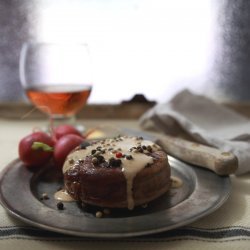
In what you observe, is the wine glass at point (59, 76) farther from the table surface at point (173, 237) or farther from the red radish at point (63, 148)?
the table surface at point (173, 237)

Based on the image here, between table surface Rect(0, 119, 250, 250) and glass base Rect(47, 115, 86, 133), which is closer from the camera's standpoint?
table surface Rect(0, 119, 250, 250)

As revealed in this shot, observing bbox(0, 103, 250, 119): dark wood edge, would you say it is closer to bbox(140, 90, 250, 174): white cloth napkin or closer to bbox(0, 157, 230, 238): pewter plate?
bbox(140, 90, 250, 174): white cloth napkin

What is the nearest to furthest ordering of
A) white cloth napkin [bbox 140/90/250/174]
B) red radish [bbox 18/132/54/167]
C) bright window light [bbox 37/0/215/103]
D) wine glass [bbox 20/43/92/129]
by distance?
red radish [bbox 18/132/54/167]
white cloth napkin [bbox 140/90/250/174]
wine glass [bbox 20/43/92/129]
bright window light [bbox 37/0/215/103]

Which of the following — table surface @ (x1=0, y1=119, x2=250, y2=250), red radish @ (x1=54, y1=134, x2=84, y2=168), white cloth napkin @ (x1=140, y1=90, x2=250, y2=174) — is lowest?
white cloth napkin @ (x1=140, y1=90, x2=250, y2=174)

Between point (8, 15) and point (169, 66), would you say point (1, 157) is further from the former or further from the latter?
point (169, 66)

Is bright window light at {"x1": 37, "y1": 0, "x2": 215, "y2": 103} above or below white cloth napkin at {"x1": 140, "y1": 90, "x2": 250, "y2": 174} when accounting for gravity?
above

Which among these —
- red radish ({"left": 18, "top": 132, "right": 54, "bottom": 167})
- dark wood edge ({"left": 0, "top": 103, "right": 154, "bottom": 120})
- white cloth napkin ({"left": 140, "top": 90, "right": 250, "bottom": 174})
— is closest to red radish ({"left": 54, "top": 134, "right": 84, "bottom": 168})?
red radish ({"left": 18, "top": 132, "right": 54, "bottom": 167})

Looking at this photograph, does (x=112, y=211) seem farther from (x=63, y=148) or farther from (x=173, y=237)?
(x=63, y=148)
